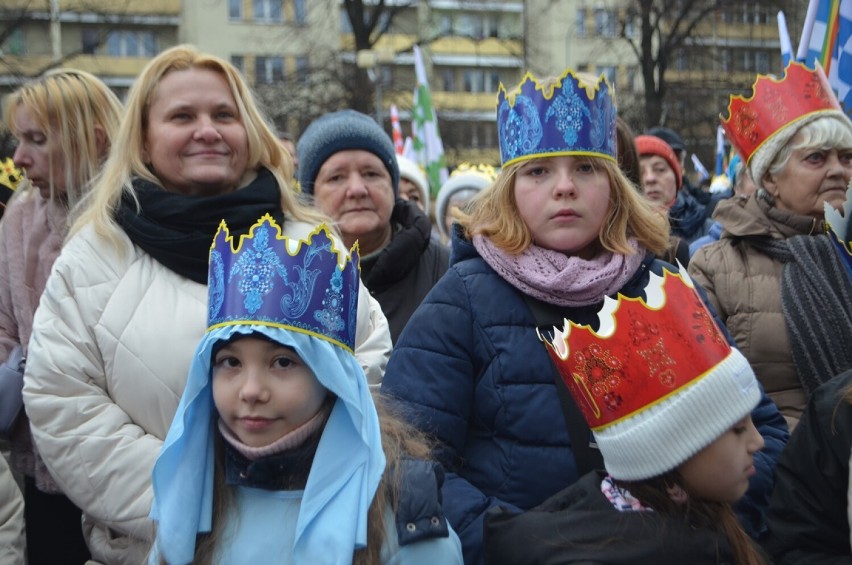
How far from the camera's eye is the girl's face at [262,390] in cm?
234

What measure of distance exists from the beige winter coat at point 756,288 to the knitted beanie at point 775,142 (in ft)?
0.37

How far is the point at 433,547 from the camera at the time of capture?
2.26 meters

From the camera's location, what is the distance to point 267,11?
4641 centimetres

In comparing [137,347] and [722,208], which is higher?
[722,208]

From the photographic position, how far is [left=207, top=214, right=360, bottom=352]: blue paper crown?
2383mm

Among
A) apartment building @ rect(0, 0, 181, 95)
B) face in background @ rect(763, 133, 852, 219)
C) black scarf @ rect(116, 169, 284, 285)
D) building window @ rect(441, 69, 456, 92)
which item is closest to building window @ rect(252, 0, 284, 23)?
apartment building @ rect(0, 0, 181, 95)

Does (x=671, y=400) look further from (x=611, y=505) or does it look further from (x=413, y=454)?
(x=413, y=454)

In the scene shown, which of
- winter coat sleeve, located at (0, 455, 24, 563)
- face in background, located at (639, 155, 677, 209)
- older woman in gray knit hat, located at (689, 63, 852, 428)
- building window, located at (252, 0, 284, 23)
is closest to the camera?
winter coat sleeve, located at (0, 455, 24, 563)

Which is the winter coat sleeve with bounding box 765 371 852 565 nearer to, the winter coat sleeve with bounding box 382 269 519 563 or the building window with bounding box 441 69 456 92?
the winter coat sleeve with bounding box 382 269 519 563

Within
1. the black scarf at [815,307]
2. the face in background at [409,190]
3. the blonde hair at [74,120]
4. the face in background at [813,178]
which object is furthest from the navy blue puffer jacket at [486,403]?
the face in background at [409,190]

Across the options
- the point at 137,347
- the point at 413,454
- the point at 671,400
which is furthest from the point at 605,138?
the point at 137,347

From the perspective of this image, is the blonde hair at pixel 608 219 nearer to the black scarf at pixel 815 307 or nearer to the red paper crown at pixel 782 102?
the black scarf at pixel 815 307

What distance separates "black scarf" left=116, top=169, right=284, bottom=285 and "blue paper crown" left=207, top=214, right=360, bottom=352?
0.43m

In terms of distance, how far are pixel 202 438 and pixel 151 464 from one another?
0.37 meters
